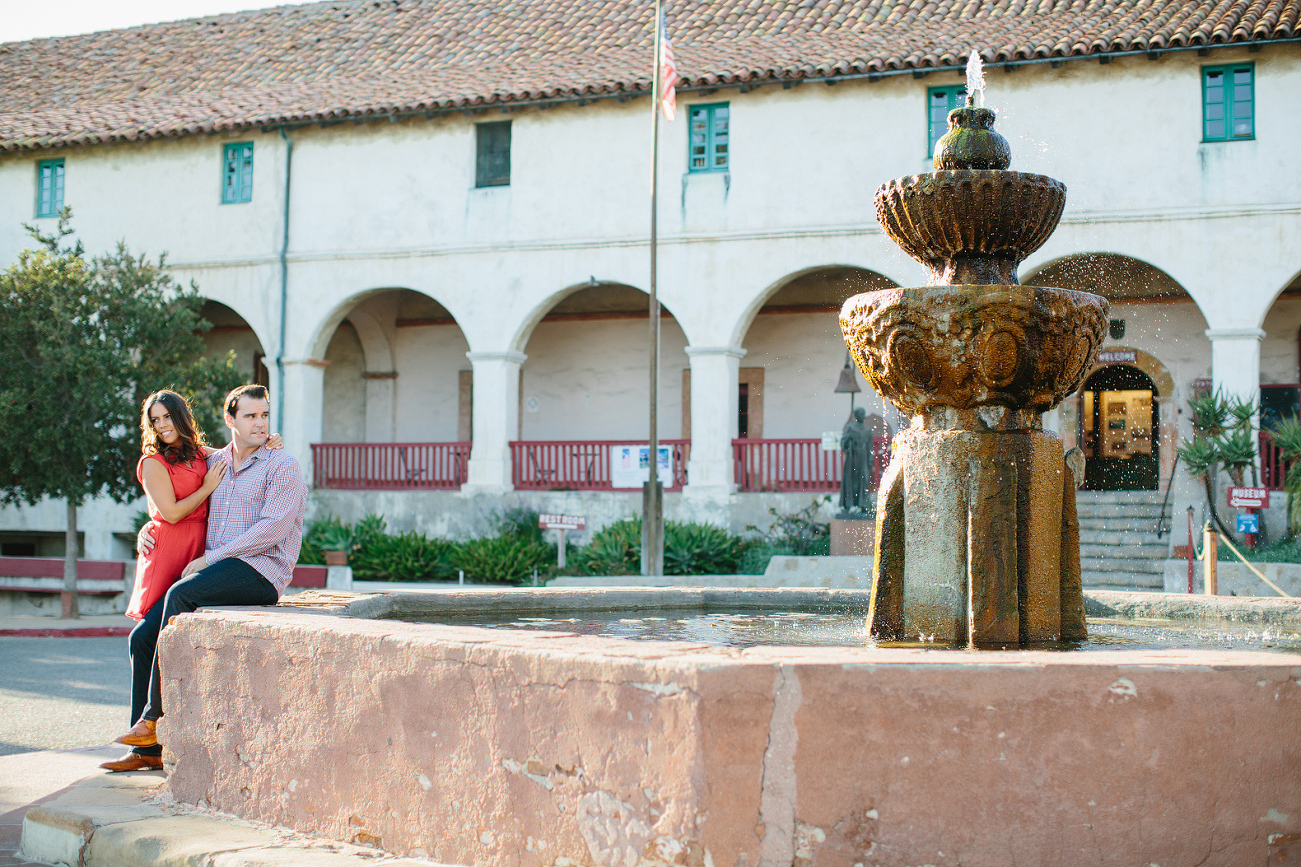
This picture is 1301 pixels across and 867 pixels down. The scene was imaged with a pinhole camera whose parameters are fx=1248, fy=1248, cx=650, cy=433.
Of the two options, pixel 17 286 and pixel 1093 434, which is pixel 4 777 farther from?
pixel 1093 434

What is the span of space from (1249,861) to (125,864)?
3.08m

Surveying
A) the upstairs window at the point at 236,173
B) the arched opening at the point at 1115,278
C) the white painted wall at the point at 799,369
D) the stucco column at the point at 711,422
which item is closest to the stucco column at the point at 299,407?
the upstairs window at the point at 236,173

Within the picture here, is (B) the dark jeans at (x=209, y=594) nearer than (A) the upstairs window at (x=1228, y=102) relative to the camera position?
Yes

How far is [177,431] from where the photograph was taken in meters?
4.81

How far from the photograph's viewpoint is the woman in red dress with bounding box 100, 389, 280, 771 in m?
4.71

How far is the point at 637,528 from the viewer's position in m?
16.5

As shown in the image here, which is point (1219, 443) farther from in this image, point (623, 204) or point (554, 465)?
point (554, 465)

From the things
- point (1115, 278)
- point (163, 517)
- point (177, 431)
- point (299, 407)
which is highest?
point (1115, 278)

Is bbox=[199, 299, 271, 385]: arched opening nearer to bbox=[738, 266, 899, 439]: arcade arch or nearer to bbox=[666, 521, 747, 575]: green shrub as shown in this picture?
bbox=[738, 266, 899, 439]: arcade arch

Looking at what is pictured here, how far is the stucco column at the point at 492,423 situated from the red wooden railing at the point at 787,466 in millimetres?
3427

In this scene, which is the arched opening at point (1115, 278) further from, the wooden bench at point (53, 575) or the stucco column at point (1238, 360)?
the wooden bench at point (53, 575)

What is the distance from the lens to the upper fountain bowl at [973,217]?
179 inches

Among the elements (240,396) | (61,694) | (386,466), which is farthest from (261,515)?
(386,466)

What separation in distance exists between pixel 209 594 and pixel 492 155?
1531 centimetres
